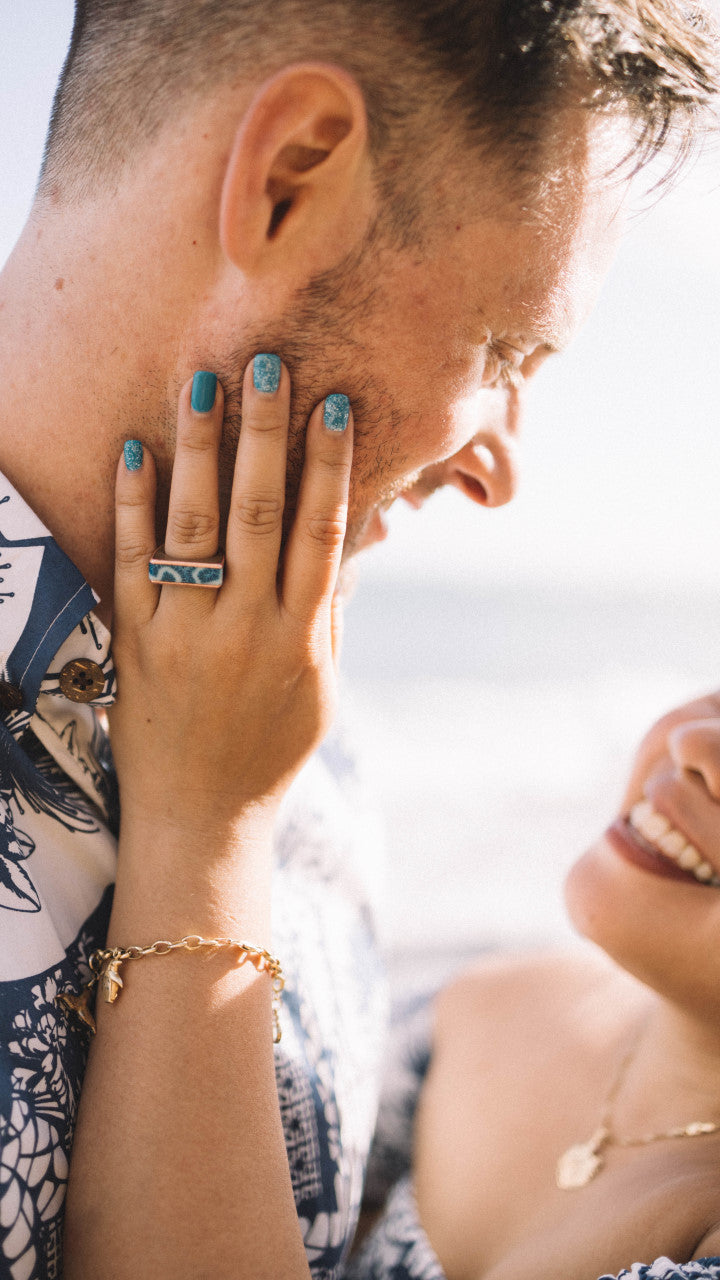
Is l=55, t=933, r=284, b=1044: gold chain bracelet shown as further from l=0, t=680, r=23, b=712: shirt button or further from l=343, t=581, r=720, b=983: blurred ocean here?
l=343, t=581, r=720, b=983: blurred ocean

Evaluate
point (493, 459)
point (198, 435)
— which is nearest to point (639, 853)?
point (493, 459)

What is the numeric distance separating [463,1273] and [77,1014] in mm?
1306

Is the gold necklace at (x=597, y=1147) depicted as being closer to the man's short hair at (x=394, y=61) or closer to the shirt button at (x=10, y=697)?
the shirt button at (x=10, y=697)

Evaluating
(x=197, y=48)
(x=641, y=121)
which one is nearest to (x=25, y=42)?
(x=197, y=48)

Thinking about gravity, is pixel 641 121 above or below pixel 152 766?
above

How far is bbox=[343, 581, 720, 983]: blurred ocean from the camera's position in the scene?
541 cm

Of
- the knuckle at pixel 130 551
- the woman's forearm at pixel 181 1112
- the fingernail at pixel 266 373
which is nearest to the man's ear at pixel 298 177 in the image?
the fingernail at pixel 266 373

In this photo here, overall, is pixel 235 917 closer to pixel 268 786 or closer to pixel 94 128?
pixel 268 786

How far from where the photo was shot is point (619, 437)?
19.3m

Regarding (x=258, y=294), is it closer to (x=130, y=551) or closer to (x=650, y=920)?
(x=130, y=551)

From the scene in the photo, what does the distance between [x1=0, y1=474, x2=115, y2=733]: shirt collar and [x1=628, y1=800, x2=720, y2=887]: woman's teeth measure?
146cm

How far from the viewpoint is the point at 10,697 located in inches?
48.5

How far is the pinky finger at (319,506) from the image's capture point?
1286mm

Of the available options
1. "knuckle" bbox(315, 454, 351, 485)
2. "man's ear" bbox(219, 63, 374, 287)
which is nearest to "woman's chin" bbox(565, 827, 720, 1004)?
"knuckle" bbox(315, 454, 351, 485)
